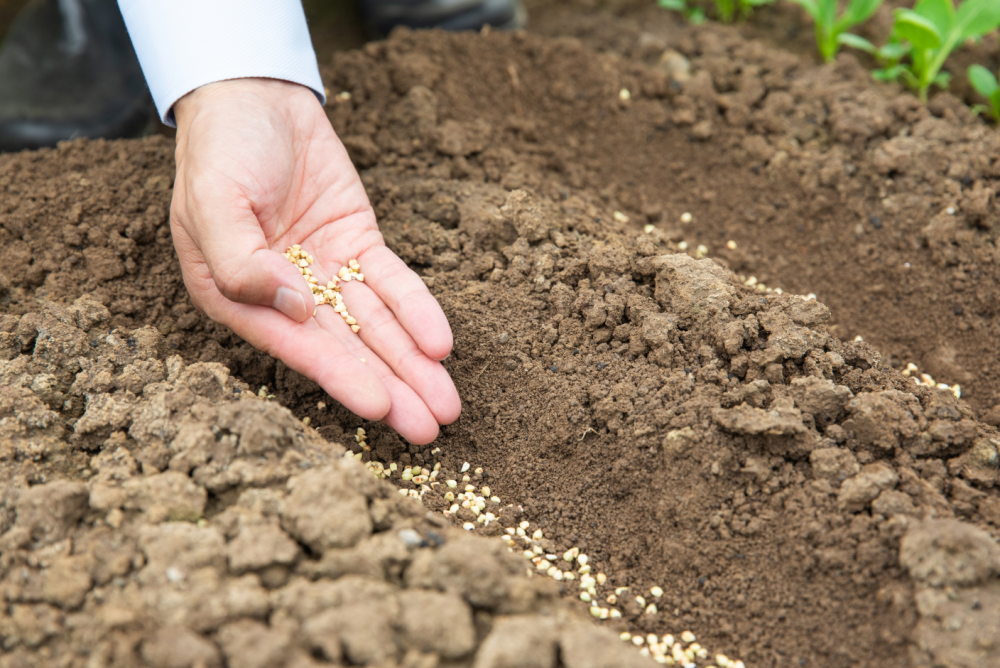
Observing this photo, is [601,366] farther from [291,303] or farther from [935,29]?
[935,29]

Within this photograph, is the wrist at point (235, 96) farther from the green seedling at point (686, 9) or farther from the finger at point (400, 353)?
the green seedling at point (686, 9)

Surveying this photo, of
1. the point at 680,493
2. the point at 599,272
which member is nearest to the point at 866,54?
the point at 599,272

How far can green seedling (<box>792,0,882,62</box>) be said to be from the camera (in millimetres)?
3521

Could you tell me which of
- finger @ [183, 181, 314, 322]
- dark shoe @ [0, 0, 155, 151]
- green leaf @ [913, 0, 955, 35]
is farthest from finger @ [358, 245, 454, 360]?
green leaf @ [913, 0, 955, 35]

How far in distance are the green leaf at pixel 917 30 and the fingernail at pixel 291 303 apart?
281cm

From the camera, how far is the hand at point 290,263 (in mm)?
2188

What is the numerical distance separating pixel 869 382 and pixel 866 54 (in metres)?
2.42

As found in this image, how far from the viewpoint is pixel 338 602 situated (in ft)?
5.14

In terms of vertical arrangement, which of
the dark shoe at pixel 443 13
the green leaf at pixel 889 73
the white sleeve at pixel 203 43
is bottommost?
the green leaf at pixel 889 73

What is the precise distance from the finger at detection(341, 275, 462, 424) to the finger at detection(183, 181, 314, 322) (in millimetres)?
267

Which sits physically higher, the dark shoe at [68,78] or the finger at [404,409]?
the dark shoe at [68,78]

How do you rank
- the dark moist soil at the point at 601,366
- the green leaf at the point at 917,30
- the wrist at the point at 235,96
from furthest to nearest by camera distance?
1. the green leaf at the point at 917,30
2. the wrist at the point at 235,96
3. the dark moist soil at the point at 601,366

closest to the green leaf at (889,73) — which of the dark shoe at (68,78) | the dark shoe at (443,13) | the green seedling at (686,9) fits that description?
the green seedling at (686,9)

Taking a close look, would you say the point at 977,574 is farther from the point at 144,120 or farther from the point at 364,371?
the point at 144,120
